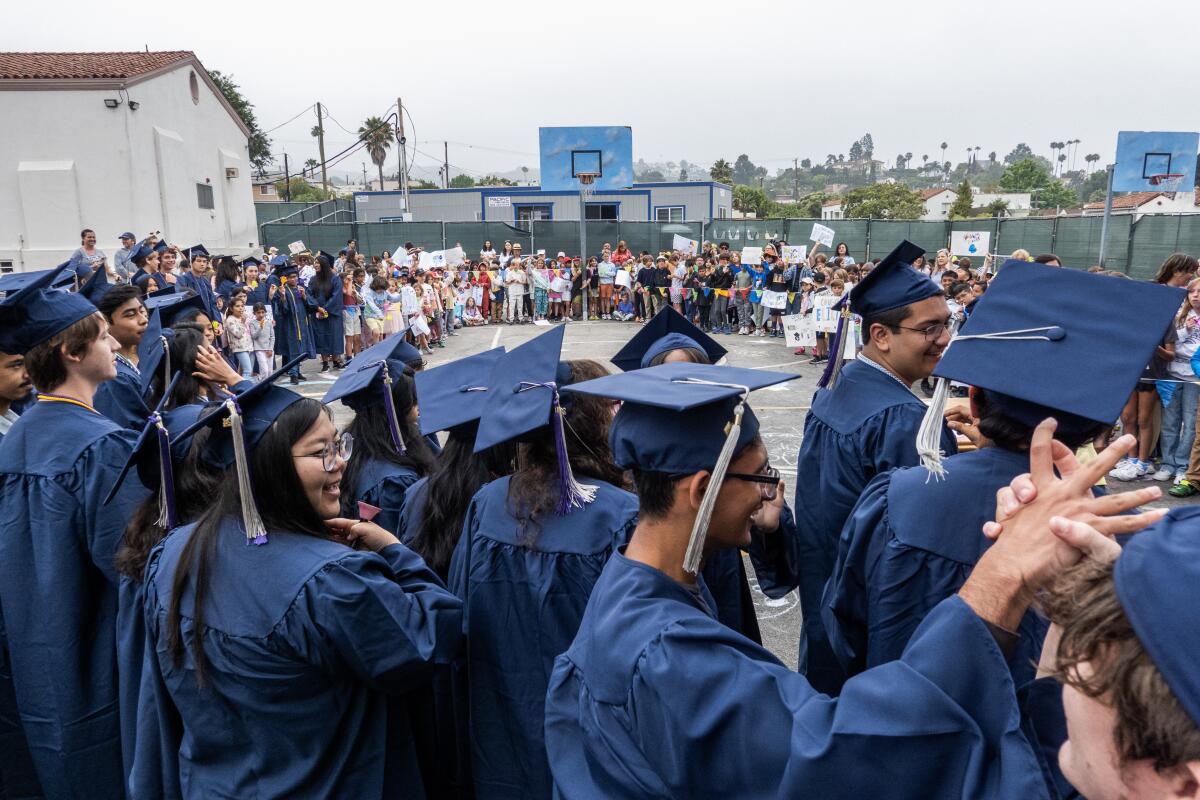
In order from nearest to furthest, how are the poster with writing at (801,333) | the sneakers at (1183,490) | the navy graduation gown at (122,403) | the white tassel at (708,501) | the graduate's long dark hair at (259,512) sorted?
the white tassel at (708,501)
the graduate's long dark hair at (259,512)
the navy graduation gown at (122,403)
the sneakers at (1183,490)
the poster with writing at (801,333)

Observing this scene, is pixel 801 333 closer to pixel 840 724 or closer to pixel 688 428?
pixel 688 428

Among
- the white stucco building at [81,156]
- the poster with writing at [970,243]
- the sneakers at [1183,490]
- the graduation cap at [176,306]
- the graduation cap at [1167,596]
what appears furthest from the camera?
the white stucco building at [81,156]

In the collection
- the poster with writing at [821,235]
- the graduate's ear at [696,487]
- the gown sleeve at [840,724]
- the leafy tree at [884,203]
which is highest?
the leafy tree at [884,203]

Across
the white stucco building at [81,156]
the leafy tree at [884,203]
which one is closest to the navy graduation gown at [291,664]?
the white stucco building at [81,156]

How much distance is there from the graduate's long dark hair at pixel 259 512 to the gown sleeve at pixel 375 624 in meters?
0.22

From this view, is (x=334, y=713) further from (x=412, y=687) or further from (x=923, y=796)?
(x=923, y=796)

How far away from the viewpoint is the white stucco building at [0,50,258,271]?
22.3 meters

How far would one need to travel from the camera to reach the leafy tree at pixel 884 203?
2274 inches

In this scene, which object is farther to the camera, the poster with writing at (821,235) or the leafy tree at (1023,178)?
the leafy tree at (1023,178)

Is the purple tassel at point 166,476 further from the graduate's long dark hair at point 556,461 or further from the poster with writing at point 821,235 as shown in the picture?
the poster with writing at point 821,235

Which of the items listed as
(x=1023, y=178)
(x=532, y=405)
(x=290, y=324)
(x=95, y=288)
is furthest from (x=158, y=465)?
(x=1023, y=178)

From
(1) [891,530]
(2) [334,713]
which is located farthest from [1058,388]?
(2) [334,713]

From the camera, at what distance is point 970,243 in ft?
67.5

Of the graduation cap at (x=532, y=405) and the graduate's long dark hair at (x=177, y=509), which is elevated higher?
the graduation cap at (x=532, y=405)
